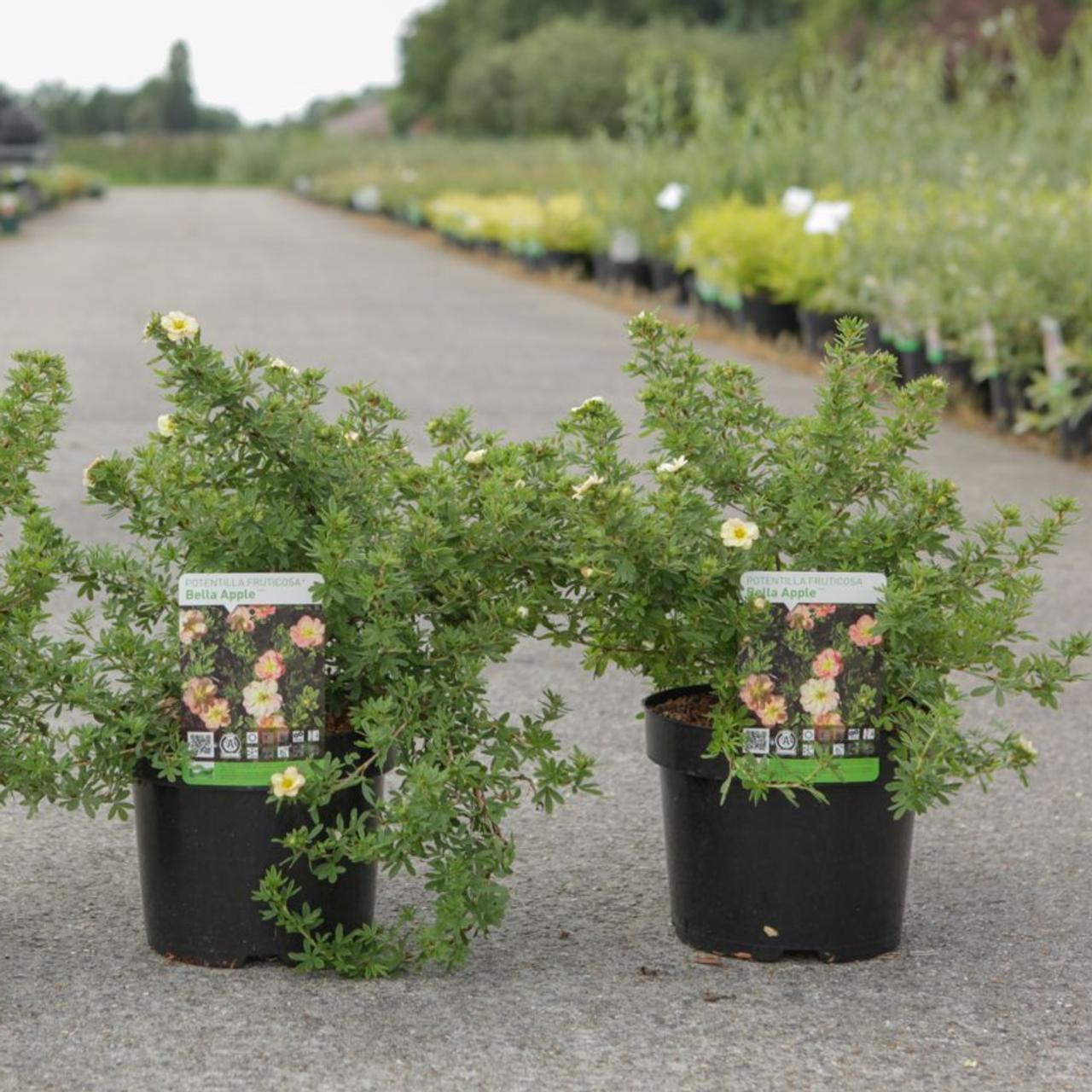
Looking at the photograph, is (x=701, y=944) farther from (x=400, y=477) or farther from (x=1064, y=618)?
(x=1064, y=618)

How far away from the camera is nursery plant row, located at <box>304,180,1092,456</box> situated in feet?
29.3

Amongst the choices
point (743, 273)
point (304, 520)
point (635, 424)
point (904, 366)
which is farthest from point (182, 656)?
point (743, 273)

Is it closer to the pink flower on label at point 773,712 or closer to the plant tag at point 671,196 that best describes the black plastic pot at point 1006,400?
the plant tag at point 671,196

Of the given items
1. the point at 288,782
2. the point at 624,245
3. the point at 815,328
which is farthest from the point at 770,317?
the point at 288,782

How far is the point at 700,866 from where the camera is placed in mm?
3279

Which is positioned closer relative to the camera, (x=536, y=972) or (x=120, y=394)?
(x=536, y=972)

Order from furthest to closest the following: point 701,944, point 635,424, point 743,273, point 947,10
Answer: point 947,10, point 743,273, point 635,424, point 701,944

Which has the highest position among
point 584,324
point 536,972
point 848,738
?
point 848,738

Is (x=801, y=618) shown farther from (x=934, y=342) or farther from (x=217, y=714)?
(x=934, y=342)

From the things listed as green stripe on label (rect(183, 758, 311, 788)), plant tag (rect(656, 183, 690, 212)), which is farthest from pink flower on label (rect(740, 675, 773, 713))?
plant tag (rect(656, 183, 690, 212))

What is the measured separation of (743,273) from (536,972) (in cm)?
1045

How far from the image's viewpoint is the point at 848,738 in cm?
317

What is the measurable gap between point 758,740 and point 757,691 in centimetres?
8

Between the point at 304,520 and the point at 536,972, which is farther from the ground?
the point at 304,520
